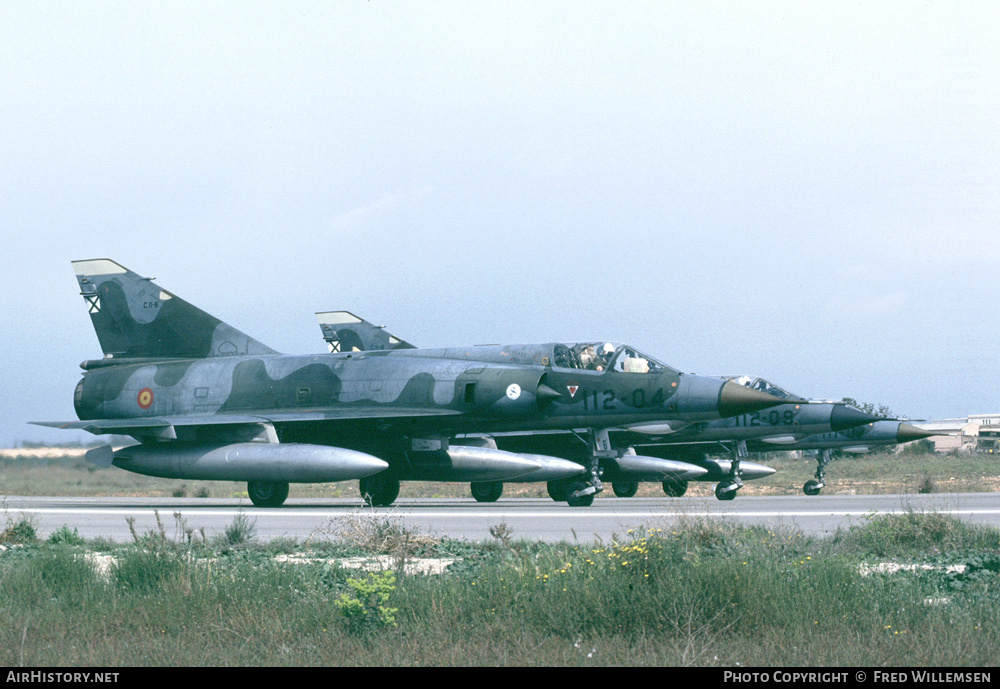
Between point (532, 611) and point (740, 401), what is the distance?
573 inches

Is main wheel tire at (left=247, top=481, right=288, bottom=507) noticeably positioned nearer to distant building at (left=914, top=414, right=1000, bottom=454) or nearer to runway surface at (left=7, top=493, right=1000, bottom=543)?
runway surface at (left=7, top=493, right=1000, bottom=543)

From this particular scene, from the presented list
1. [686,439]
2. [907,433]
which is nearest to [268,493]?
[686,439]

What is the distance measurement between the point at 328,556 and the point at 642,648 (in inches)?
227

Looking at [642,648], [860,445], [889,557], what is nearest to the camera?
[642,648]

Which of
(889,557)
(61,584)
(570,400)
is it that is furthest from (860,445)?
(61,584)

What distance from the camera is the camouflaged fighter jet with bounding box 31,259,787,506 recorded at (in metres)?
21.5

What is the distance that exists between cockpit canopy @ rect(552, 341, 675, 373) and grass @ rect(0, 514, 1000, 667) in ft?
39.7

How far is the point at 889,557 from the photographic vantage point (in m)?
11.0

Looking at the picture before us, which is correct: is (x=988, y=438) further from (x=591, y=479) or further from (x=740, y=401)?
(x=591, y=479)

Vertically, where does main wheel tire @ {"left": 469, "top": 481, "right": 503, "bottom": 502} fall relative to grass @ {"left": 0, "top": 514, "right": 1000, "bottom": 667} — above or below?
below

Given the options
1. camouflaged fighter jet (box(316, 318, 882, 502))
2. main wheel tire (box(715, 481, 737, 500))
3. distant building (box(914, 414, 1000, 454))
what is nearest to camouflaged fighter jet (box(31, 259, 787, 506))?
camouflaged fighter jet (box(316, 318, 882, 502))

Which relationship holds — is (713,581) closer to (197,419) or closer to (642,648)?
(642,648)

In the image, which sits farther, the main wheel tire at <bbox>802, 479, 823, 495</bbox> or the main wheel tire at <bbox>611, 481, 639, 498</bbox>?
the main wheel tire at <bbox>802, 479, 823, 495</bbox>

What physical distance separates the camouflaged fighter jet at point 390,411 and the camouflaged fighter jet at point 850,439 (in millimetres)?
7448
